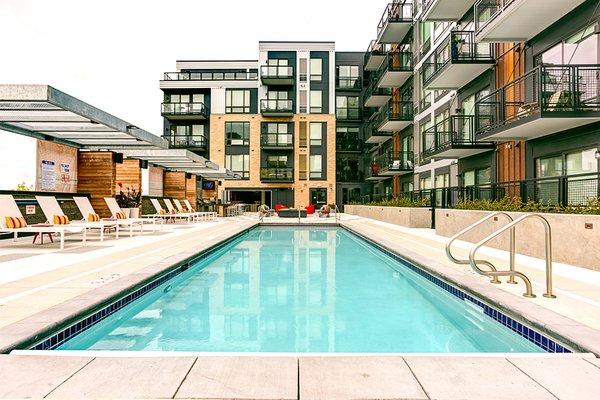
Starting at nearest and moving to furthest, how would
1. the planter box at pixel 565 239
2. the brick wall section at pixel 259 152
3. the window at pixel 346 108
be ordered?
the planter box at pixel 565 239 → the brick wall section at pixel 259 152 → the window at pixel 346 108

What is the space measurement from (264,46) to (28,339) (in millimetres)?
37181

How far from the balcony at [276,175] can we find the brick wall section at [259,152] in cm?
46

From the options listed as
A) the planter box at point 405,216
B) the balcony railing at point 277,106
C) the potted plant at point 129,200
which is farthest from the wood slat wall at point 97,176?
the balcony railing at point 277,106

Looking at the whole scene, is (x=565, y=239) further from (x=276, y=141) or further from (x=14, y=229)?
(x=276, y=141)

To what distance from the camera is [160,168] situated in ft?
73.6

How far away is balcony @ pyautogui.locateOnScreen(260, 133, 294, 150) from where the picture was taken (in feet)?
120

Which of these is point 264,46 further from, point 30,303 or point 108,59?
point 30,303

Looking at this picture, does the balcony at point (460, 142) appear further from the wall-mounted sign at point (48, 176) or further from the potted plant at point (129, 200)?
the wall-mounted sign at point (48, 176)

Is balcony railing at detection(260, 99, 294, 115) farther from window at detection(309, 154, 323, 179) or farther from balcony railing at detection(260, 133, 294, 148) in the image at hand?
window at detection(309, 154, 323, 179)

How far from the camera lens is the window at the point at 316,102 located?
1474 inches

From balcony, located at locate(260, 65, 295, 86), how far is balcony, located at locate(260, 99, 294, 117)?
5.48ft

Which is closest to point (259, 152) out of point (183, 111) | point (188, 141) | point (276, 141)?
point (276, 141)

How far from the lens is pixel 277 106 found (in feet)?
120

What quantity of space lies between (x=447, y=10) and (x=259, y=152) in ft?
74.3
